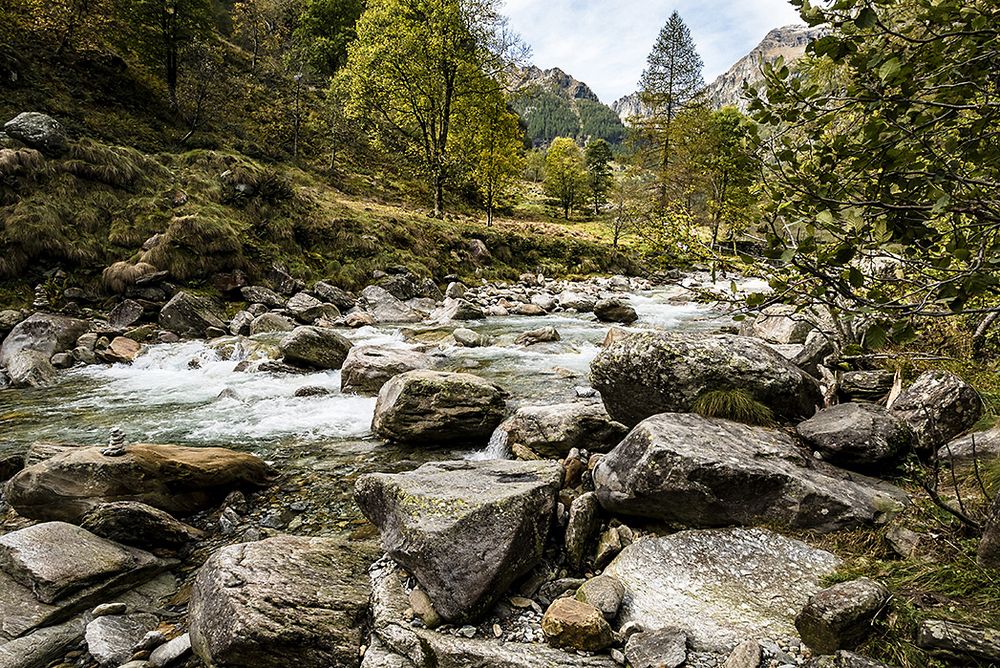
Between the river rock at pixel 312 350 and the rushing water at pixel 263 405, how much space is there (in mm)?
613

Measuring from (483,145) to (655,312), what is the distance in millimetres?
20327

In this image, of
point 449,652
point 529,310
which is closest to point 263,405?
point 449,652

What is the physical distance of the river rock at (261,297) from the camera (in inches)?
683

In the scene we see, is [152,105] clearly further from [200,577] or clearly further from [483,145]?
[200,577]

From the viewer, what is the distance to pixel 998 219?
198cm

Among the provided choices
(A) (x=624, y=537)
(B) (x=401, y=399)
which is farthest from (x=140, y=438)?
(A) (x=624, y=537)

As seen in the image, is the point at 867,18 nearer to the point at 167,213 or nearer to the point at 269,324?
the point at 269,324

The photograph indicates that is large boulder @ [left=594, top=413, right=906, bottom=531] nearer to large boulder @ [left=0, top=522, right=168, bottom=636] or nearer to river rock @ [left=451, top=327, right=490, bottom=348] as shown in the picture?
large boulder @ [left=0, top=522, right=168, bottom=636]

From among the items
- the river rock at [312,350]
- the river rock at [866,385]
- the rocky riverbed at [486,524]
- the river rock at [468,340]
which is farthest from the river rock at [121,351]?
the river rock at [866,385]

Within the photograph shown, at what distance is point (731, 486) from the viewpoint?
14.5 feet

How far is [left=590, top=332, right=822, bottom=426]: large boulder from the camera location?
19.1 ft

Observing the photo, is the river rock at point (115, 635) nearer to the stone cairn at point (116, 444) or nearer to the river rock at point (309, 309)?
the stone cairn at point (116, 444)

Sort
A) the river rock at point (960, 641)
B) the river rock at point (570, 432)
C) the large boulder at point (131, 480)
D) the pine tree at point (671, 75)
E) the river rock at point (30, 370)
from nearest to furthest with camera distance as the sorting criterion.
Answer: the river rock at point (960, 641) → the large boulder at point (131, 480) → the river rock at point (570, 432) → the river rock at point (30, 370) → the pine tree at point (671, 75)

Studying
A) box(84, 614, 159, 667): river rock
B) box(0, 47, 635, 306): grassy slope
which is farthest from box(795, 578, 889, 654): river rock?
box(0, 47, 635, 306): grassy slope
